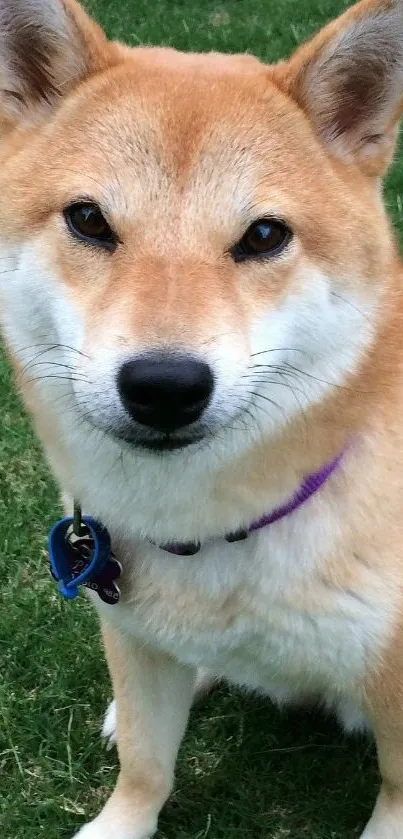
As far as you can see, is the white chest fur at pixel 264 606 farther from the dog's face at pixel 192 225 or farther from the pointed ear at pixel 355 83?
the pointed ear at pixel 355 83

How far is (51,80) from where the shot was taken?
1841 millimetres

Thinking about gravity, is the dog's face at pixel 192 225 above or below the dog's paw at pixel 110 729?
above

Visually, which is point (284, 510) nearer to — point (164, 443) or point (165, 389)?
point (164, 443)

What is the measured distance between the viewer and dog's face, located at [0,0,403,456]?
1.55 metres

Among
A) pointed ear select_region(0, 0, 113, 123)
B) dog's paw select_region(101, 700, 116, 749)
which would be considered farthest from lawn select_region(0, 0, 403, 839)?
pointed ear select_region(0, 0, 113, 123)

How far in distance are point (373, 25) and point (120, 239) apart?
0.61 m

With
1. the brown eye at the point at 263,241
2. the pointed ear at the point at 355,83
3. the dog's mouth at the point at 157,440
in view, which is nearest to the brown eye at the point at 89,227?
the brown eye at the point at 263,241

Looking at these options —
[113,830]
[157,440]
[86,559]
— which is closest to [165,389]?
[157,440]

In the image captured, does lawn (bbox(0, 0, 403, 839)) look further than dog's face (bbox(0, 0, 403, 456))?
Yes

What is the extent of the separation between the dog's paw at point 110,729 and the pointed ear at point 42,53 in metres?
1.65

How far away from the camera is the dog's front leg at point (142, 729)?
2279mm

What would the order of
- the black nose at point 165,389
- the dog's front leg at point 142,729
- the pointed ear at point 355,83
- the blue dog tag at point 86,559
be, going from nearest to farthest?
the black nose at point 165,389 → the pointed ear at point 355,83 → the blue dog tag at point 86,559 → the dog's front leg at point 142,729

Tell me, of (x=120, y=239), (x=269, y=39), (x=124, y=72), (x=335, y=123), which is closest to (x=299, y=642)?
(x=120, y=239)

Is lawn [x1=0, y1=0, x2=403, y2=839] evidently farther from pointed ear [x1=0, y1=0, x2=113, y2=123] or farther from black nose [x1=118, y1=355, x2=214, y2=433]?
pointed ear [x1=0, y1=0, x2=113, y2=123]
